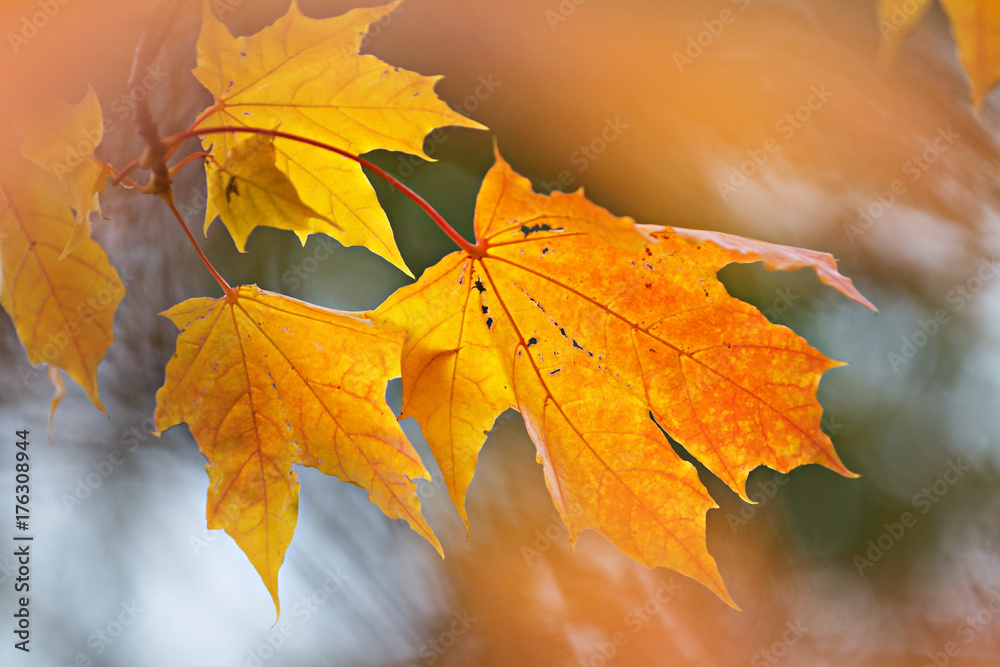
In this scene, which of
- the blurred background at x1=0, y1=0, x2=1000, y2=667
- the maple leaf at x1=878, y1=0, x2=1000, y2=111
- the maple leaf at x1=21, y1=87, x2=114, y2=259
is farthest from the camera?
the blurred background at x1=0, y1=0, x2=1000, y2=667

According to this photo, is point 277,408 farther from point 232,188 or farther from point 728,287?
point 728,287

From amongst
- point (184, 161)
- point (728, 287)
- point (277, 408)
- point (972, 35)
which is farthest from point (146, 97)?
point (728, 287)

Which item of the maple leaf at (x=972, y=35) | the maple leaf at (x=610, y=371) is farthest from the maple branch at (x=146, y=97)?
the maple leaf at (x=972, y=35)

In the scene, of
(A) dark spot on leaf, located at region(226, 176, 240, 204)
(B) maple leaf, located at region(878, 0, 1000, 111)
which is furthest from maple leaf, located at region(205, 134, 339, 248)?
(B) maple leaf, located at region(878, 0, 1000, 111)

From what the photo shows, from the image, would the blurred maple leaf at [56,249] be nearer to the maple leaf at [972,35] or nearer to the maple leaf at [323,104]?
the maple leaf at [323,104]

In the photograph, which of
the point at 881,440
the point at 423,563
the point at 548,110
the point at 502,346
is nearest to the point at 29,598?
the point at 423,563

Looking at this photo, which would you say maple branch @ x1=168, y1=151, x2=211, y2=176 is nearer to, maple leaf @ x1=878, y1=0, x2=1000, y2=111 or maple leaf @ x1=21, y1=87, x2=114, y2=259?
maple leaf @ x1=21, y1=87, x2=114, y2=259
